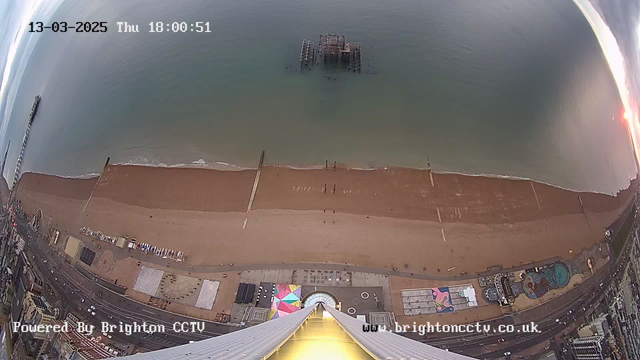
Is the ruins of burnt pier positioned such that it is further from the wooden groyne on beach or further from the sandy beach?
the wooden groyne on beach

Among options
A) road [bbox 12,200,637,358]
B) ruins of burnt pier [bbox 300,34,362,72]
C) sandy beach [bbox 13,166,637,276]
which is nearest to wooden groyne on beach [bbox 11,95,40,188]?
sandy beach [bbox 13,166,637,276]

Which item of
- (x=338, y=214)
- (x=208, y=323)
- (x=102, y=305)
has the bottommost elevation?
(x=208, y=323)

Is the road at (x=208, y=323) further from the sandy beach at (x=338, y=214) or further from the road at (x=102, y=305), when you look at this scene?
the sandy beach at (x=338, y=214)

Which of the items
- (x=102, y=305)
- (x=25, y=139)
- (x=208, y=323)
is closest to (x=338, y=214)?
(x=208, y=323)

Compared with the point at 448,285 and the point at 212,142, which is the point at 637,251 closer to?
the point at 448,285

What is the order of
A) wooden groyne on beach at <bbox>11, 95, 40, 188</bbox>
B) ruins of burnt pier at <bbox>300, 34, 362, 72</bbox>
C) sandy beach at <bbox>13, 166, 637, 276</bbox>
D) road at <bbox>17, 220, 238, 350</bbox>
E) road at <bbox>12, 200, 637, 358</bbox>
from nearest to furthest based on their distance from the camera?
road at <bbox>12, 200, 637, 358</bbox>
road at <bbox>17, 220, 238, 350</bbox>
sandy beach at <bbox>13, 166, 637, 276</bbox>
wooden groyne on beach at <bbox>11, 95, 40, 188</bbox>
ruins of burnt pier at <bbox>300, 34, 362, 72</bbox>

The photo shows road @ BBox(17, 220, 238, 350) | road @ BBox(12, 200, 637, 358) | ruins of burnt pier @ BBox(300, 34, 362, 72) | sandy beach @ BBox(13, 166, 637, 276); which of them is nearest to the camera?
road @ BBox(12, 200, 637, 358)

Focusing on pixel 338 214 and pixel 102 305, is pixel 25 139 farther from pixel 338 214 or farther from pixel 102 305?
pixel 338 214
